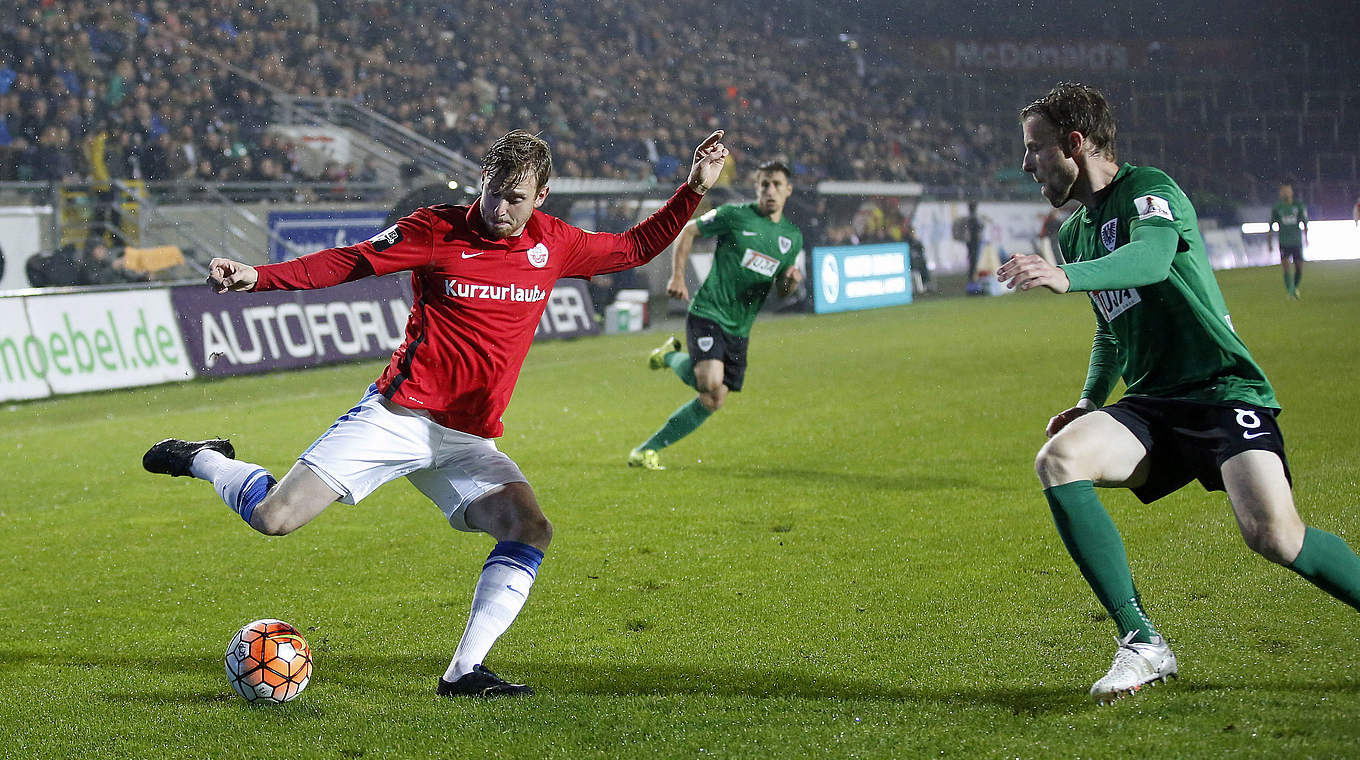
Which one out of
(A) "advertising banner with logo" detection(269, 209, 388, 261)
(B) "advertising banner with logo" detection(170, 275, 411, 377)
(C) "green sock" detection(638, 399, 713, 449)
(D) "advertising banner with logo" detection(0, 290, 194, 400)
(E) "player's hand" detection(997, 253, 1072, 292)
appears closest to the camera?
(E) "player's hand" detection(997, 253, 1072, 292)

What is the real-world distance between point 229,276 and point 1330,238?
4043 centimetres

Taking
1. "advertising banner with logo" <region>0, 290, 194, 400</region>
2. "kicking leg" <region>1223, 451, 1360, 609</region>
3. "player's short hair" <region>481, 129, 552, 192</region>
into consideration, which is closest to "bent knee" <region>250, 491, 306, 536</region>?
"player's short hair" <region>481, 129, 552, 192</region>

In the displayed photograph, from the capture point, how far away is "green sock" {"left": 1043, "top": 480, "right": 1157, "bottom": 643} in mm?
3627

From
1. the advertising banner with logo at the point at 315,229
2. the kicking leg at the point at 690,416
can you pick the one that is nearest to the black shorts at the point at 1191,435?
the kicking leg at the point at 690,416

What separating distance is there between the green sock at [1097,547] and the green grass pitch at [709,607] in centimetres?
24

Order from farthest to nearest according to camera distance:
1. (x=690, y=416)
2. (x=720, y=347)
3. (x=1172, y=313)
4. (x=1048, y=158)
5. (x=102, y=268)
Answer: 1. (x=102, y=268)
2. (x=720, y=347)
3. (x=690, y=416)
4. (x=1048, y=158)
5. (x=1172, y=313)

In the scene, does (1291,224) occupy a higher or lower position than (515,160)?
lower

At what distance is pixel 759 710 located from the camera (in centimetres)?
368

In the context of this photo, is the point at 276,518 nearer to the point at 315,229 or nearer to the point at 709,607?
the point at 709,607

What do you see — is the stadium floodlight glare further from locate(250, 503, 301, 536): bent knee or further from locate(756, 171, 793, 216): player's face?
locate(250, 503, 301, 536): bent knee

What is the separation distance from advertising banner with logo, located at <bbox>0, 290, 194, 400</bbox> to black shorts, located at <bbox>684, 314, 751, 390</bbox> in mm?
7410

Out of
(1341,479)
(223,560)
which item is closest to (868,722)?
(223,560)

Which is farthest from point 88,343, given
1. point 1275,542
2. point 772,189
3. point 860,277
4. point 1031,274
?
point 860,277

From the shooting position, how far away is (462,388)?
4.16 m
